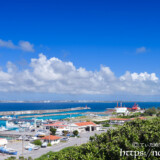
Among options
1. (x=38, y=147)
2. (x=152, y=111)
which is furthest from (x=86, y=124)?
(x=152, y=111)

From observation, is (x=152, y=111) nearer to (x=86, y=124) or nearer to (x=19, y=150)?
(x=86, y=124)

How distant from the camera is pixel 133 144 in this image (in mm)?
10250

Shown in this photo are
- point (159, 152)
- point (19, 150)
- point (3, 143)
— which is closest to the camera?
point (159, 152)

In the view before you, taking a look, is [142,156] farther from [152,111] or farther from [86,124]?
[152,111]

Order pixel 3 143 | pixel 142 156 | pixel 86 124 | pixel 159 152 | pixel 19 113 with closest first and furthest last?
1. pixel 142 156
2. pixel 159 152
3. pixel 3 143
4. pixel 86 124
5. pixel 19 113

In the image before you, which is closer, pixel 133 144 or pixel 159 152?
pixel 159 152

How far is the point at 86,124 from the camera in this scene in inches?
1801

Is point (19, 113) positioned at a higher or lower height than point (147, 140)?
lower

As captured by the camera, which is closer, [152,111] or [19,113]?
[152,111]

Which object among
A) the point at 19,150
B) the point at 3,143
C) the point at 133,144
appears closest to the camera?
the point at 133,144

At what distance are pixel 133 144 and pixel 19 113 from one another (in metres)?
93.4

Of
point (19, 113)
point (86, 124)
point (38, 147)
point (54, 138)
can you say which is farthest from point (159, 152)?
point (19, 113)

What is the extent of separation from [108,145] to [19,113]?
92.8m

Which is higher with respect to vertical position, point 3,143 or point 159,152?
point 159,152
